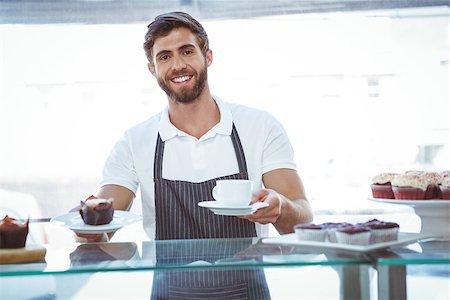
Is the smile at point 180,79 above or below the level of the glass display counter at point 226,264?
above

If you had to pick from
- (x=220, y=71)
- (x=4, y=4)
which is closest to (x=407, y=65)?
(x=220, y=71)

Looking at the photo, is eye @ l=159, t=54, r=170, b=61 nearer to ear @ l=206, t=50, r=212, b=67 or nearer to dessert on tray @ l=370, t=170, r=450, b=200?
ear @ l=206, t=50, r=212, b=67

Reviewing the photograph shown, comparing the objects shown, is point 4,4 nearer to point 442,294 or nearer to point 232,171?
point 232,171

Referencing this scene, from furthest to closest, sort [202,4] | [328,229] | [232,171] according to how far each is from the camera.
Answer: [202,4], [232,171], [328,229]

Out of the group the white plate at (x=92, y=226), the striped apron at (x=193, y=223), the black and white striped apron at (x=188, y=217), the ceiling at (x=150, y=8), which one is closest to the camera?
the white plate at (x=92, y=226)

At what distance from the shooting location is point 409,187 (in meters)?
1.85

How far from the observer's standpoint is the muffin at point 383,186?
2.03 metres

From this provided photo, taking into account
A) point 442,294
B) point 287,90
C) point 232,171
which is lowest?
point 442,294

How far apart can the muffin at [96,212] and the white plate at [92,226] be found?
0.01 metres

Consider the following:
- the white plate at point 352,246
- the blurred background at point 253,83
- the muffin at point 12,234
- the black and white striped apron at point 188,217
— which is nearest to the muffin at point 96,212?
the muffin at point 12,234

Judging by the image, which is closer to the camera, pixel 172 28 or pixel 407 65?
pixel 172 28

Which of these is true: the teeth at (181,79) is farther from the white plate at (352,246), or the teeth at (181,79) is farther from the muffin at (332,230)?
the muffin at (332,230)

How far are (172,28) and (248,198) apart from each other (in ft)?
3.24

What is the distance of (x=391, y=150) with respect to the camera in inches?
143
